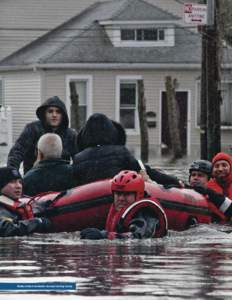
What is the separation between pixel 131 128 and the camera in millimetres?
46656

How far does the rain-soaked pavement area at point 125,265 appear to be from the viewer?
352 inches

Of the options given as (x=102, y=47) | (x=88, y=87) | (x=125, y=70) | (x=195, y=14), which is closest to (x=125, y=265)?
(x=195, y=14)

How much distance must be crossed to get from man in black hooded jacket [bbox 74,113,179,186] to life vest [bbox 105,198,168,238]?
1222 mm

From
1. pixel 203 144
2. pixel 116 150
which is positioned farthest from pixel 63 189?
pixel 203 144

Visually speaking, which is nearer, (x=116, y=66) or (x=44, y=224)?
(x=44, y=224)

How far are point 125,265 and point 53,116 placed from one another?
6.05 m

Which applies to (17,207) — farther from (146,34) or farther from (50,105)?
(146,34)

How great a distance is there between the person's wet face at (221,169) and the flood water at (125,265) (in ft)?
5.52

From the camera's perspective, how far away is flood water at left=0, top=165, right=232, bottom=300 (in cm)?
893

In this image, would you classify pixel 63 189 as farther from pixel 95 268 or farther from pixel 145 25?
pixel 145 25

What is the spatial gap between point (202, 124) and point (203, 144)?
1.77m

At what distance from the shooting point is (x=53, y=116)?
658 inches

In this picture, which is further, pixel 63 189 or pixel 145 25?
pixel 145 25

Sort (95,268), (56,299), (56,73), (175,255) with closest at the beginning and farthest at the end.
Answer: (56,299), (95,268), (175,255), (56,73)
